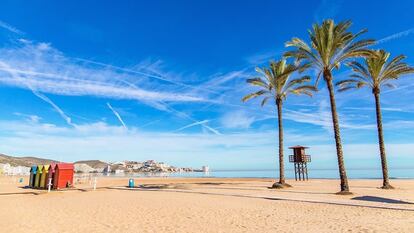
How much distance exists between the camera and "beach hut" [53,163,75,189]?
2822 centimetres

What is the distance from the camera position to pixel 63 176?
94.2 ft

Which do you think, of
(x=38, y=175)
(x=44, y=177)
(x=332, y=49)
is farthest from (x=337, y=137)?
(x=38, y=175)

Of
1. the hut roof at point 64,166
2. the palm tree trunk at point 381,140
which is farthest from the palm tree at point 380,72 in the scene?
the hut roof at point 64,166

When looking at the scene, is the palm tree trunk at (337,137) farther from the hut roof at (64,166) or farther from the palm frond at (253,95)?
the hut roof at (64,166)

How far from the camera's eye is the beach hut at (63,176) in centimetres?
2822

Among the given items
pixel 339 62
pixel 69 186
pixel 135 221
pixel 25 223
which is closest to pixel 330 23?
pixel 339 62

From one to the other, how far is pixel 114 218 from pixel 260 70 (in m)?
20.4

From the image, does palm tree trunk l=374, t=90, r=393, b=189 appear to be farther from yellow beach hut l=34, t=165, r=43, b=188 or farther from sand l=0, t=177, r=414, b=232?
yellow beach hut l=34, t=165, r=43, b=188

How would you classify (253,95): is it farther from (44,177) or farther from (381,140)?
(44,177)

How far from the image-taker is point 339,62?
73.0 feet

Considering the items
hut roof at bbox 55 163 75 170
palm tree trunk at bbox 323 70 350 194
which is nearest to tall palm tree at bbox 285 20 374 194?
palm tree trunk at bbox 323 70 350 194

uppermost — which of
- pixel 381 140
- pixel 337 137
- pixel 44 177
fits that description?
pixel 381 140

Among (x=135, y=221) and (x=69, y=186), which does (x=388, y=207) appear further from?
(x=69, y=186)

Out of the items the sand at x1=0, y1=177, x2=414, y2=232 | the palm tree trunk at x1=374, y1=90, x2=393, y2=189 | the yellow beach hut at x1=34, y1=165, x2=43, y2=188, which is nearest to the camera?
the sand at x1=0, y1=177, x2=414, y2=232
